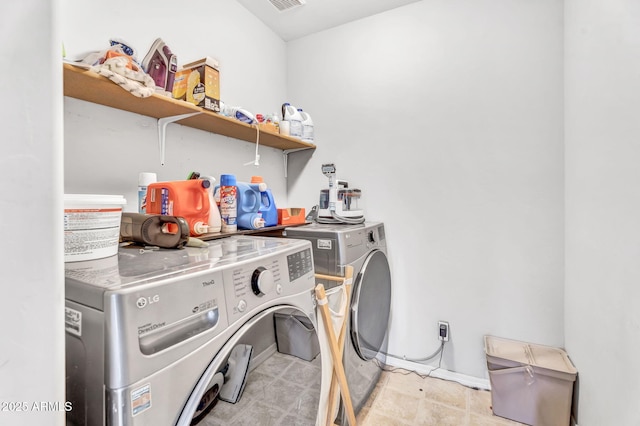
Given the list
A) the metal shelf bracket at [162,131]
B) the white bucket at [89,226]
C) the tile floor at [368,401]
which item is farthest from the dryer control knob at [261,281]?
the metal shelf bracket at [162,131]

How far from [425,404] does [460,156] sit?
1.59 meters

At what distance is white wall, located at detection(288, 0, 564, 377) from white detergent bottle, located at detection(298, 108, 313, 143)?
6.5 inches

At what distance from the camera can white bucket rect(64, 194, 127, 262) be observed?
0.78 m

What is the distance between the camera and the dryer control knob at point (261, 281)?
0.78 m

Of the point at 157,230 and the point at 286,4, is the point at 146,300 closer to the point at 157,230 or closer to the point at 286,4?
the point at 157,230

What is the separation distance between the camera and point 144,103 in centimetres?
131

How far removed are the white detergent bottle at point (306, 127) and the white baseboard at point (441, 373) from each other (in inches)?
70.9

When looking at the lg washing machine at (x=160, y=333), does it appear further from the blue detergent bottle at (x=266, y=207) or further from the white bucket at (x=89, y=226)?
the blue detergent bottle at (x=266, y=207)

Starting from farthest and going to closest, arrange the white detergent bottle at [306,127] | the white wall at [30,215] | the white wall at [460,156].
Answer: the white detergent bottle at [306,127] → the white wall at [460,156] → the white wall at [30,215]

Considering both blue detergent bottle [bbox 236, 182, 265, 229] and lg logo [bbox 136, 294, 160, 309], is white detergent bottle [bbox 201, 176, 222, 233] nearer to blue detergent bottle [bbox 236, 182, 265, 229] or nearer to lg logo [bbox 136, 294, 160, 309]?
blue detergent bottle [bbox 236, 182, 265, 229]

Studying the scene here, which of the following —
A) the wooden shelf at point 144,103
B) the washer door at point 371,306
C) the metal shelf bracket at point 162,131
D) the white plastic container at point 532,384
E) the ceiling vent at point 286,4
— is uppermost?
the ceiling vent at point 286,4

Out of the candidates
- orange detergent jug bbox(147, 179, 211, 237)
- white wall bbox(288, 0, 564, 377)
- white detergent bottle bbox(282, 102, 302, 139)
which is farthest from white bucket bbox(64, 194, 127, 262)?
white wall bbox(288, 0, 564, 377)

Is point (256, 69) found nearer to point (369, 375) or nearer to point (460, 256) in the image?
point (460, 256)

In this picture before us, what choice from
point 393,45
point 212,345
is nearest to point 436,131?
point 393,45
